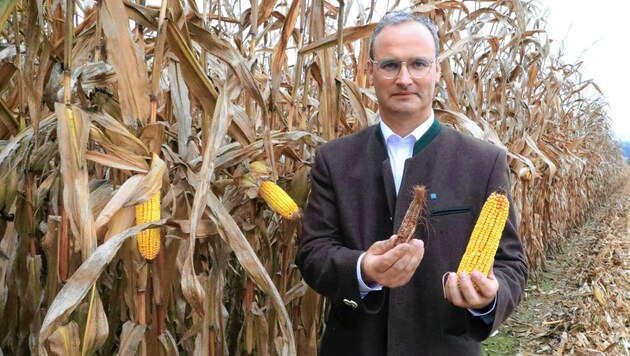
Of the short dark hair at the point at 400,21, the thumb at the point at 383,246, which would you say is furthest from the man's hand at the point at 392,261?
the short dark hair at the point at 400,21

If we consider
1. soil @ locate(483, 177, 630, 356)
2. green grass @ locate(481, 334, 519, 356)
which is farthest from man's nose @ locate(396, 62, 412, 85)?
green grass @ locate(481, 334, 519, 356)

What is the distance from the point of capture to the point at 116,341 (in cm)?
234

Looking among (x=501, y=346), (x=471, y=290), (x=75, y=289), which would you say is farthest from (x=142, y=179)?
(x=501, y=346)

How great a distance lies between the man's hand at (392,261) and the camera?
4.16ft

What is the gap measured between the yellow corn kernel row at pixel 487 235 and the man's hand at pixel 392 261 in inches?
7.3

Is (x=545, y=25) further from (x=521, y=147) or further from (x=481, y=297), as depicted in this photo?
(x=481, y=297)

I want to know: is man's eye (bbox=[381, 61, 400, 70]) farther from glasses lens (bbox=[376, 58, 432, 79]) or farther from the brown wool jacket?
the brown wool jacket

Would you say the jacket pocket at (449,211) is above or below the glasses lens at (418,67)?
below

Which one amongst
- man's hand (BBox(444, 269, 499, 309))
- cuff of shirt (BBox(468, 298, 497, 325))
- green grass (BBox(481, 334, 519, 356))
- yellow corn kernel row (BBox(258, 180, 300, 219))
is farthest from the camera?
green grass (BBox(481, 334, 519, 356))

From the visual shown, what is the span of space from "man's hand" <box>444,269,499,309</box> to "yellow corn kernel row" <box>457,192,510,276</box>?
4 cm

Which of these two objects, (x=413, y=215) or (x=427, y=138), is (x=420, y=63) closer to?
(x=427, y=138)

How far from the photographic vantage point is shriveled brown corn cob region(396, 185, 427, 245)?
3.96ft

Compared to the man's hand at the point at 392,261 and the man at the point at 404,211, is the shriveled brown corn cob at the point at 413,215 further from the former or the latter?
the man at the point at 404,211

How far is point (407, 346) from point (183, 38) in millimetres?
1138
